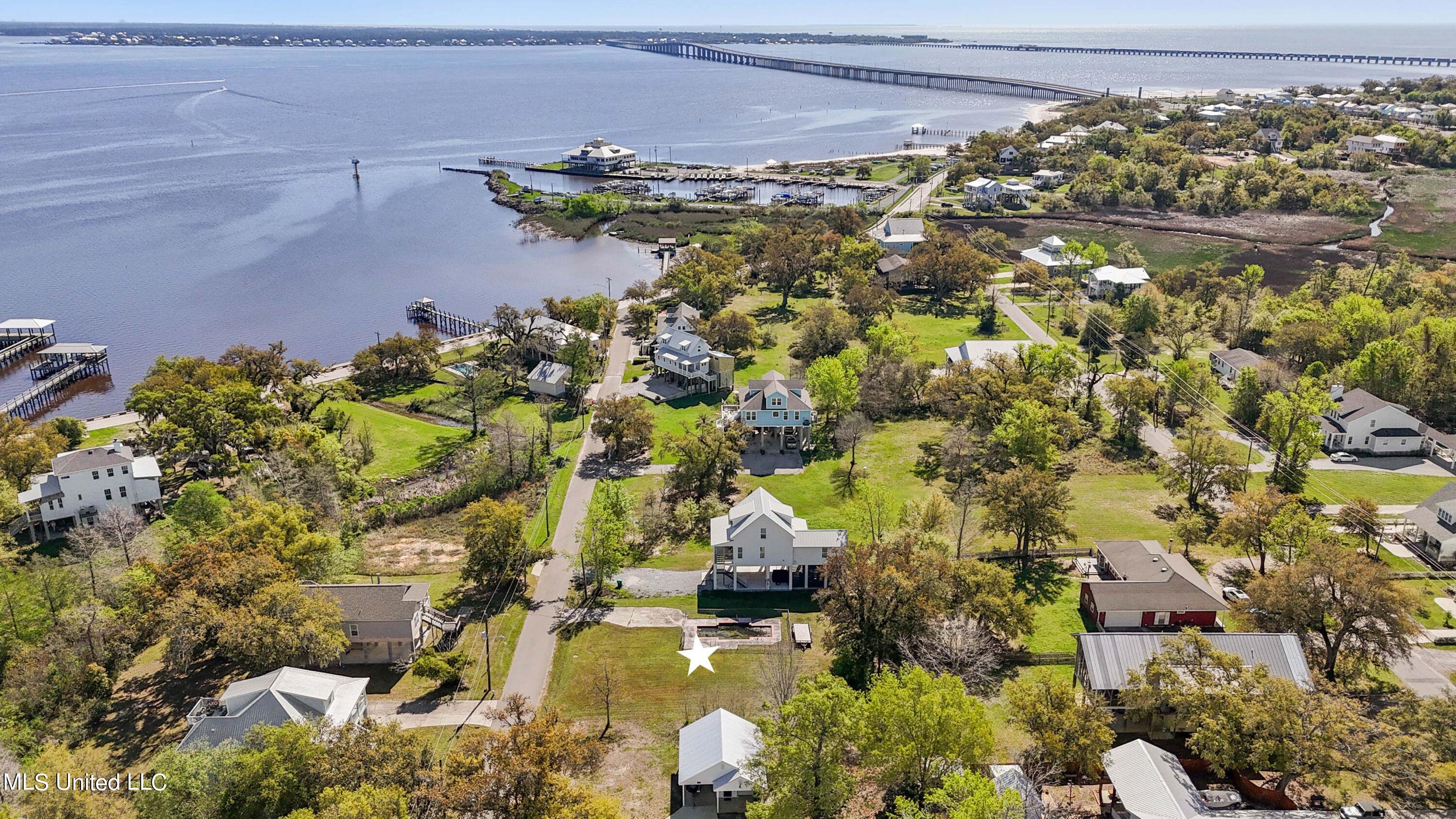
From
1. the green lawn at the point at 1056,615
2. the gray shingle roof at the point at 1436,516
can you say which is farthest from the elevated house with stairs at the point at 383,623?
the gray shingle roof at the point at 1436,516

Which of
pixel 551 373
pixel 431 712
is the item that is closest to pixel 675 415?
pixel 551 373

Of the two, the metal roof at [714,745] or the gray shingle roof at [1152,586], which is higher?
the gray shingle roof at [1152,586]

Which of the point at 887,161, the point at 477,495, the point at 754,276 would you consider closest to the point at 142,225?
the point at 754,276

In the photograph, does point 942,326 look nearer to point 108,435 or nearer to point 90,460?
Answer: point 90,460

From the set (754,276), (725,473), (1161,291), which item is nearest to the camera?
→ (725,473)

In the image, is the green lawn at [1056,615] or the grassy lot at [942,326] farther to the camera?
the grassy lot at [942,326]

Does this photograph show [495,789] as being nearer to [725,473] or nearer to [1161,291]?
[725,473]

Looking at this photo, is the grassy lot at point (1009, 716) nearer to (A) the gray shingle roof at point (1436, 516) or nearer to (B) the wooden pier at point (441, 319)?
(A) the gray shingle roof at point (1436, 516)
